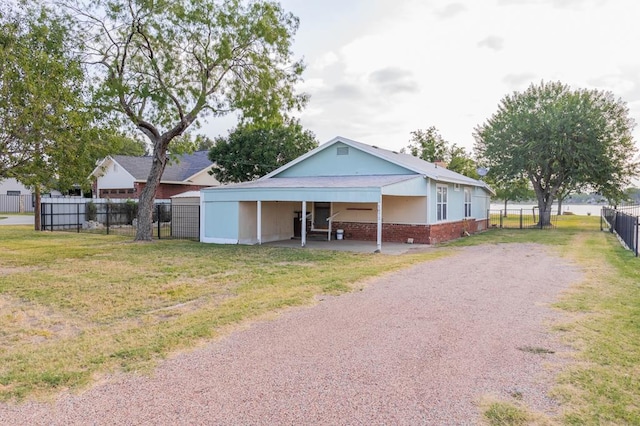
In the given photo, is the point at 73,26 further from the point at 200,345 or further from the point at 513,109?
the point at 513,109

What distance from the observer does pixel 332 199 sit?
1489 centimetres

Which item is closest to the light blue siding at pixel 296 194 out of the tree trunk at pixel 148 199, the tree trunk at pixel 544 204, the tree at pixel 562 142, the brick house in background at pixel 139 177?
the tree trunk at pixel 148 199

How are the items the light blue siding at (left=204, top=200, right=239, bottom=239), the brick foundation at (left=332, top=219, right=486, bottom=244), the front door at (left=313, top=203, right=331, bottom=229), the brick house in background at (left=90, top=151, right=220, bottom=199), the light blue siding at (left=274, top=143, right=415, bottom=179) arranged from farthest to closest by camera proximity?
the brick house in background at (left=90, top=151, right=220, bottom=199) → the front door at (left=313, top=203, right=331, bottom=229) → the light blue siding at (left=274, top=143, right=415, bottom=179) → the brick foundation at (left=332, top=219, right=486, bottom=244) → the light blue siding at (left=204, top=200, right=239, bottom=239)

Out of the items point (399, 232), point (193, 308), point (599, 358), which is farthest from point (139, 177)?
point (599, 358)

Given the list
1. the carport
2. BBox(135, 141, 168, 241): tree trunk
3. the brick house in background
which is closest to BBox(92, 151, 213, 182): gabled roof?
the brick house in background

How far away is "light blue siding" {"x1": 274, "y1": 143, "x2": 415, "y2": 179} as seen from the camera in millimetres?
18219

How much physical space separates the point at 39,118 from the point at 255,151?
1905cm

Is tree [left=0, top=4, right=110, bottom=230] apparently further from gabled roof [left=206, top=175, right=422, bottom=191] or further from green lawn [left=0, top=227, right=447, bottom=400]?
gabled roof [left=206, top=175, right=422, bottom=191]

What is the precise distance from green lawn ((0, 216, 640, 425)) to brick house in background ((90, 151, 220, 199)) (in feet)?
57.6

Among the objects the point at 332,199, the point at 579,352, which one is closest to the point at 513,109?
the point at 332,199

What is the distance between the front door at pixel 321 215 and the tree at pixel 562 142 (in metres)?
15.1

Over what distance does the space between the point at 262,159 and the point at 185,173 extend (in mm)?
7723

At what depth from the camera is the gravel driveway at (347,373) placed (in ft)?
11.8

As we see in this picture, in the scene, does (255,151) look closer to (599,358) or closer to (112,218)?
(112,218)
